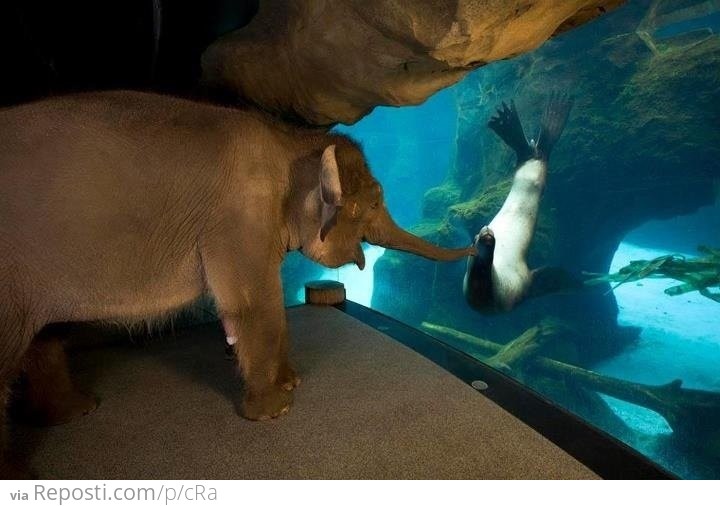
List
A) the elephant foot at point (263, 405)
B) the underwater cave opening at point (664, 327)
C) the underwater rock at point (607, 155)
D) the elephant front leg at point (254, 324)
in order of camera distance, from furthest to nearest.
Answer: the underwater cave opening at point (664, 327), the underwater rock at point (607, 155), the elephant foot at point (263, 405), the elephant front leg at point (254, 324)

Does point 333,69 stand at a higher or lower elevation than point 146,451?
higher

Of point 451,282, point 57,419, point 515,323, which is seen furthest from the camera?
point 451,282

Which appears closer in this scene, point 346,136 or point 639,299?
point 346,136

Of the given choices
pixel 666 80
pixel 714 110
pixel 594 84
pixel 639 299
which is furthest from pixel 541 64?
pixel 639 299

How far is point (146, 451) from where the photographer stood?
5.70ft

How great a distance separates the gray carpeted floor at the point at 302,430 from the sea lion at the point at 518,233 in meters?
4.22

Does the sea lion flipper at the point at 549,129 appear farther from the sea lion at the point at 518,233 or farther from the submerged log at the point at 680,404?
the submerged log at the point at 680,404

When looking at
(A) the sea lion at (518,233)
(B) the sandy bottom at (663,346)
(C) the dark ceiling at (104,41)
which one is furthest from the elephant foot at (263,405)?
(B) the sandy bottom at (663,346)

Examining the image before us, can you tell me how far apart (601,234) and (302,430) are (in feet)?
37.9

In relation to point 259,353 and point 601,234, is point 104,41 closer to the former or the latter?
point 259,353

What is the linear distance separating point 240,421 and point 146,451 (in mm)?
407

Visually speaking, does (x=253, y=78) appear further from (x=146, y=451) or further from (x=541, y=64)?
(x=541, y=64)

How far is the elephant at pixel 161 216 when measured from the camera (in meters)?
1.51

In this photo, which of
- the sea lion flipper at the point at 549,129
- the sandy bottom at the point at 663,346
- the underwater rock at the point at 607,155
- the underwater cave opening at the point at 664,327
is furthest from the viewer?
the underwater cave opening at the point at 664,327
